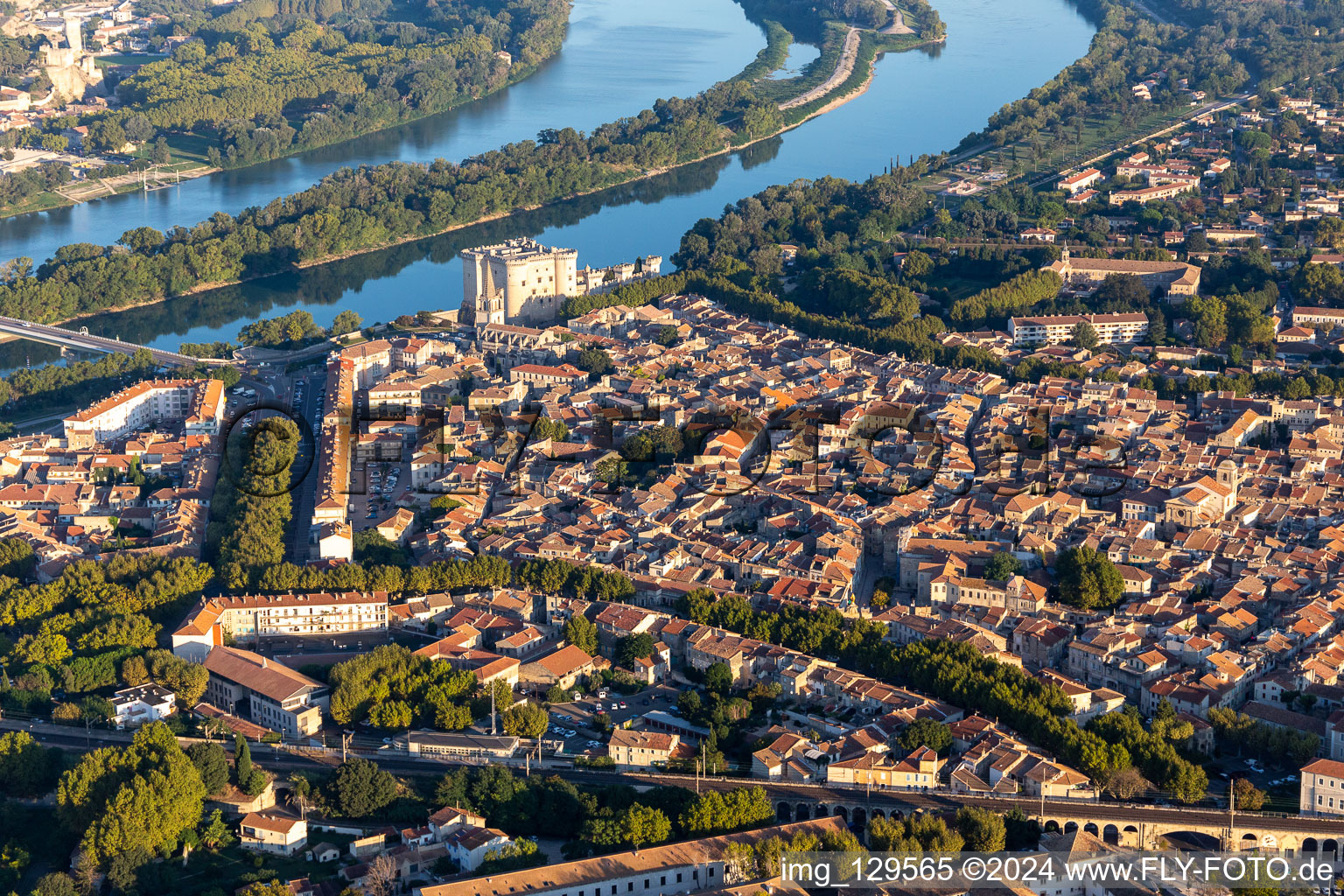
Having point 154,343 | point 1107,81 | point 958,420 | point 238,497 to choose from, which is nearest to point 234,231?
point 154,343

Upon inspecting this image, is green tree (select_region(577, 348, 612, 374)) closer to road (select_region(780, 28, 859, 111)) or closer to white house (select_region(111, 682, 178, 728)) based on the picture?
white house (select_region(111, 682, 178, 728))

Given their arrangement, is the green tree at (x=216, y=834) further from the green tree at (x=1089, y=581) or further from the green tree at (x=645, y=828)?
the green tree at (x=1089, y=581)

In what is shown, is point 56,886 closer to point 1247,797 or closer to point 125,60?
point 1247,797

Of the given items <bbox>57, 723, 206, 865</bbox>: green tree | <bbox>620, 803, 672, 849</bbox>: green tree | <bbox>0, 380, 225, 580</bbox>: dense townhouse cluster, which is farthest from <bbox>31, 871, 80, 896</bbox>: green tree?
<bbox>0, 380, 225, 580</bbox>: dense townhouse cluster

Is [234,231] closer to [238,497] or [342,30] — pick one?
[238,497]

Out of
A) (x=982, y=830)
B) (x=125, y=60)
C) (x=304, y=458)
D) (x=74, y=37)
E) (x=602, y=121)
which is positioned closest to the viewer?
(x=982, y=830)

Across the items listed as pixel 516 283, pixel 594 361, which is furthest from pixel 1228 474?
pixel 516 283
